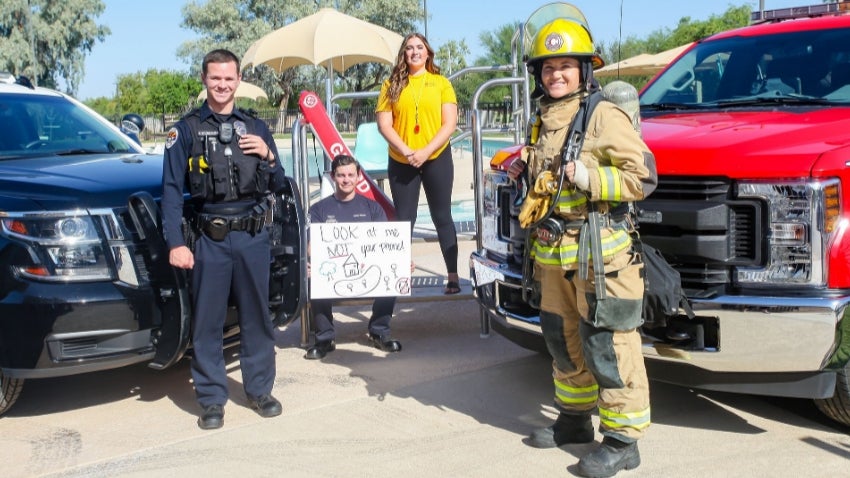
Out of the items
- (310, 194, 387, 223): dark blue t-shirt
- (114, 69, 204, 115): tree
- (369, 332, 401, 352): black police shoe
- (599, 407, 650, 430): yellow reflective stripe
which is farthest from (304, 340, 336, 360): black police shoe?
(114, 69, 204, 115): tree

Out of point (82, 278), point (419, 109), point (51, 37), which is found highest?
point (51, 37)

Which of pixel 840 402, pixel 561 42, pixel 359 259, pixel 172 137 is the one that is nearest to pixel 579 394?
pixel 840 402

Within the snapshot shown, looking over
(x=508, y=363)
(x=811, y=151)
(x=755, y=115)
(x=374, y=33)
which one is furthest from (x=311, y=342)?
(x=374, y=33)

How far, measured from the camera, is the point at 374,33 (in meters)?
15.4

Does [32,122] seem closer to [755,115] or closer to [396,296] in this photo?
[396,296]

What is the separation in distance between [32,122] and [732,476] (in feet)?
15.2

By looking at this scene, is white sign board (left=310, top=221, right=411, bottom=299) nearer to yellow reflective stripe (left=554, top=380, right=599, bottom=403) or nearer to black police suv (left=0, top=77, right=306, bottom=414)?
black police suv (left=0, top=77, right=306, bottom=414)

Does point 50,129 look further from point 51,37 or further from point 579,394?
point 51,37

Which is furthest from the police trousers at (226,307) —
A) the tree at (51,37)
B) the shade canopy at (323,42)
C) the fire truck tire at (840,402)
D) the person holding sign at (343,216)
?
the tree at (51,37)

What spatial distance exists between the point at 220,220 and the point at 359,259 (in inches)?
52.1

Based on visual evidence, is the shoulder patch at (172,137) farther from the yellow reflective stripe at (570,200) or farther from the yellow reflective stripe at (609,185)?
the yellow reflective stripe at (609,185)

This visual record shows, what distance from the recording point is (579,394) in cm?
427

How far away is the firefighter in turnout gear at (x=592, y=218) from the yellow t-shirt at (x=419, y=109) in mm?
2117

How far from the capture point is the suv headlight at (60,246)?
457 cm
